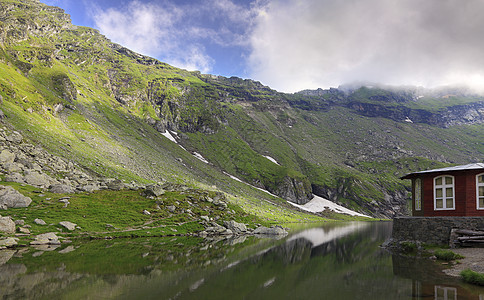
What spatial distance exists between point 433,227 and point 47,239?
179ft

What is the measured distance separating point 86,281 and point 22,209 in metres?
36.3

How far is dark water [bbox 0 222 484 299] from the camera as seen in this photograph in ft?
59.0

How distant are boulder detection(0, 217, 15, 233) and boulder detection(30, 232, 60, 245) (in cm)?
356

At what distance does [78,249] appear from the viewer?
3519 cm

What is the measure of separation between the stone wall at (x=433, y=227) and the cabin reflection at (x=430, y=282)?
22.3 feet

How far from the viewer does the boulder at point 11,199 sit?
149 feet

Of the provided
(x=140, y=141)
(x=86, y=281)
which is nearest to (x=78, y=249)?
(x=86, y=281)

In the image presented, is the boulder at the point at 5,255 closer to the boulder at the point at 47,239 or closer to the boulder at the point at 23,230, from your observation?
the boulder at the point at 47,239

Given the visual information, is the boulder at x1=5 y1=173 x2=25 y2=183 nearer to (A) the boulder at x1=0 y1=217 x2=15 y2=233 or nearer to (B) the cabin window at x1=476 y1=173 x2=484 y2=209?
(A) the boulder at x1=0 y1=217 x2=15 y2=233

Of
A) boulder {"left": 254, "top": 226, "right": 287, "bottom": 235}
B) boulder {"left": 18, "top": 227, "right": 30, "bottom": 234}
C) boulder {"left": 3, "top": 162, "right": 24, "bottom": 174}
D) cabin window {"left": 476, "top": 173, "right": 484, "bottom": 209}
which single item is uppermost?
cabin window {"left": 476, "top": 173, "right": 484, "bottom": 209}

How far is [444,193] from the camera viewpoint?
3759 cm

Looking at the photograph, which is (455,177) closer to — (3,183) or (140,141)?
(3,183)

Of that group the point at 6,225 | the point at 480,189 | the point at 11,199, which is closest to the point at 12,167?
the point at 11,199

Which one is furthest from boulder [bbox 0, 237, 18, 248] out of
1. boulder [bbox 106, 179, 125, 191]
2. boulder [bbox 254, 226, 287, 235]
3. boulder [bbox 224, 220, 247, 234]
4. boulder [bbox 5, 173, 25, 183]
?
boulder [bbox 254, 226, 287, 235]
